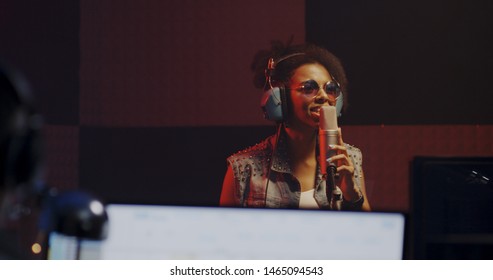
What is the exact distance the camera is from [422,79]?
2.89 meters

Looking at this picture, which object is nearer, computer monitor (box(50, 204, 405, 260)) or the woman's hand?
computer monitor (box(50, 204, 405, 260))

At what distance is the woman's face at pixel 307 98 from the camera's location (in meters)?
2.61

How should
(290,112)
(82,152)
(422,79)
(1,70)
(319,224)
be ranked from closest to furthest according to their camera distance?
(1,70) → (319,224) → (290,112) → (422,79) → (82,152)

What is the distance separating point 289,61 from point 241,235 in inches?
70.0

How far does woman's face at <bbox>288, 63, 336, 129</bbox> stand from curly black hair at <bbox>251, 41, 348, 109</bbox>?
0.15ft

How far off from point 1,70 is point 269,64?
2556 millimetres

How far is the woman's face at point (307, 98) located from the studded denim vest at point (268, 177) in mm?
178

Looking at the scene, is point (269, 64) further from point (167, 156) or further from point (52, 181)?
point (52, 181)

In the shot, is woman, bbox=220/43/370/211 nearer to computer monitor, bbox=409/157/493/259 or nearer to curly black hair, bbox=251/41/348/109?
curly black hair, bbox=251/41/348/109

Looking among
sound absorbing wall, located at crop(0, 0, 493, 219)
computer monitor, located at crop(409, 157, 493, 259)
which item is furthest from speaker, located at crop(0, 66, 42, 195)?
sound absorbing wall, located at crop(0, 0, 493, 219)

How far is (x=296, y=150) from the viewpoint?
107 inches

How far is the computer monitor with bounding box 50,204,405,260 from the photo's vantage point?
1036 millimetres
